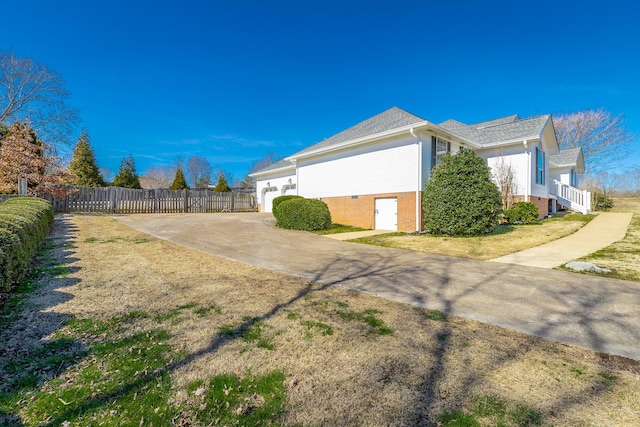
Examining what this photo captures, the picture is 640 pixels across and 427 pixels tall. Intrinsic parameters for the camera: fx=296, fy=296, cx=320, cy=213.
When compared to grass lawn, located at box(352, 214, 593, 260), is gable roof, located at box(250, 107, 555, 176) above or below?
above

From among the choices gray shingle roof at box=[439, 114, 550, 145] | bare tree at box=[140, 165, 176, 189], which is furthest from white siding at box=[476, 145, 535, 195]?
bare tree at box=[140, 165, 176, 189]

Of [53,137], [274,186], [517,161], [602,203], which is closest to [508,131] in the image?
[517,161]

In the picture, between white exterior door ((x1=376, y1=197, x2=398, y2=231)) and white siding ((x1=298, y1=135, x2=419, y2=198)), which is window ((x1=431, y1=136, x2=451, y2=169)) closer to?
white siding ((x1=298, y1=135, x2=419, y2=198))

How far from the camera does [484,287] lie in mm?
5176

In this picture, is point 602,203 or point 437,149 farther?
point 602,203

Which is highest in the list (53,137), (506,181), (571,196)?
(53,137)

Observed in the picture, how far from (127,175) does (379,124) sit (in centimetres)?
2367

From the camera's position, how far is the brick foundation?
12.5 m

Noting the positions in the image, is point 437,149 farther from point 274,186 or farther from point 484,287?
point 274,186

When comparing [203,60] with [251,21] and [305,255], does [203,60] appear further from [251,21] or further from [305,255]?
[305,255]

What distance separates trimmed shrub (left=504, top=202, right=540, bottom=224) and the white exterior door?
550 cm

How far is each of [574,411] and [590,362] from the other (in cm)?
103

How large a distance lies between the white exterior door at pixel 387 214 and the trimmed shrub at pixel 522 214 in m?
5.50

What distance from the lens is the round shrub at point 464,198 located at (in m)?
10.7
